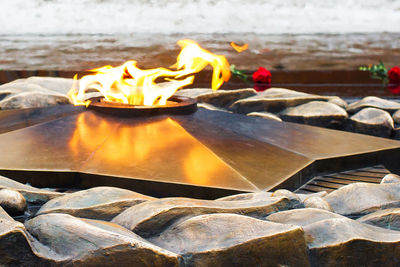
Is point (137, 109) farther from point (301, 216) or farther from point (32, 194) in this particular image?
point (301, 216)

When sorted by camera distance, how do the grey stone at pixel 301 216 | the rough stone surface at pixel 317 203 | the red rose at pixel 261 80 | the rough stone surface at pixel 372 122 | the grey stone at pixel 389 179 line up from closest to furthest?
the grey stone at pixel 301 216 → the rough stone surface at pixel 317 203 → the grey stone at pixel 389 179 → the rough stone surface at pixel 372 122 → the red rose at pixel 261 80

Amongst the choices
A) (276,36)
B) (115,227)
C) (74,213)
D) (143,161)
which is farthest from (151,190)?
(276,36)

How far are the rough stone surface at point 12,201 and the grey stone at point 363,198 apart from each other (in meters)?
0.87

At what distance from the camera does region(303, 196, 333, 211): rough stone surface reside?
4.68 ft

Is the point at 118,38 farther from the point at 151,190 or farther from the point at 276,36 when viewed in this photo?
the point at 151,190

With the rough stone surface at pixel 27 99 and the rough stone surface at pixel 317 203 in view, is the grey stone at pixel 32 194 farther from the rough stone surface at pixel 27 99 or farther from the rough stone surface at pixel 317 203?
the rough stone surface at pixel 27 99

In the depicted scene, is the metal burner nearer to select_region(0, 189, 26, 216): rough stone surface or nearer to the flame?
select_region(0, 189, 26, 216): rough stone surface

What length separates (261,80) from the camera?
390 centimetres

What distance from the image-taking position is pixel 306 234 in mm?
1189

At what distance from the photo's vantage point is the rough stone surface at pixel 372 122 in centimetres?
279

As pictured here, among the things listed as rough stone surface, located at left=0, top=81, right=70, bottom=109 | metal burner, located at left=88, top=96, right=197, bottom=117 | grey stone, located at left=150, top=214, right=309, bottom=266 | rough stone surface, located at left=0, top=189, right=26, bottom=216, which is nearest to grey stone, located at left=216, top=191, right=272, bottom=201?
grey stone, located at left=150, top=214, right=309, bottom=266

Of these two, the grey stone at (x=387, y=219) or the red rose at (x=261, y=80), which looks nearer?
the grey stone at (x=387, y=219)

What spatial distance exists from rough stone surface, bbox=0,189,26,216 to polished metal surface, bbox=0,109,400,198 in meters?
0.32

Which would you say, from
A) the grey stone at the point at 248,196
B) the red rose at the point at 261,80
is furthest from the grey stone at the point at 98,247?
the red rose at the point at 261,80
